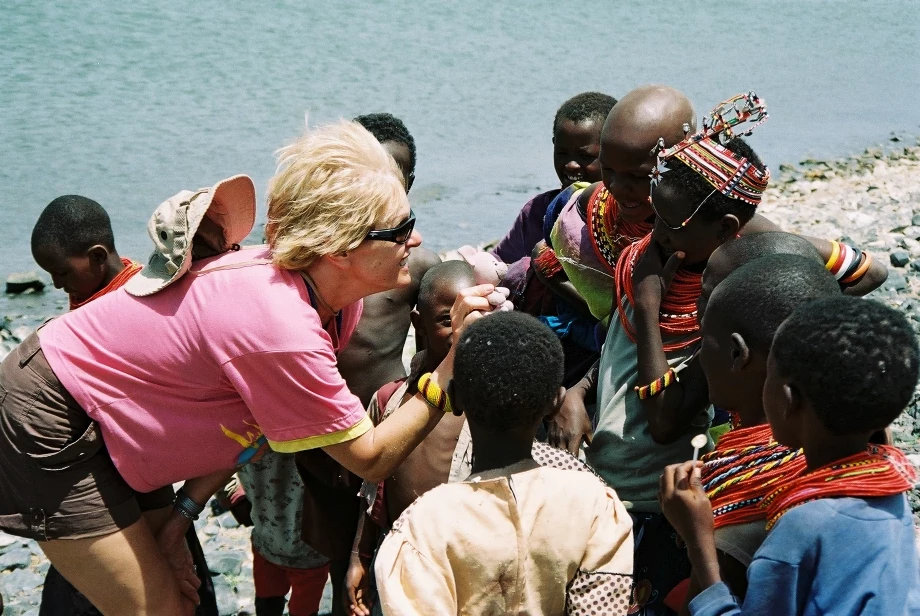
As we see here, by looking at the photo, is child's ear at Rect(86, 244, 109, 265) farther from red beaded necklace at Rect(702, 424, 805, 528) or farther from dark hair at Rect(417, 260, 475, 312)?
red beaded necklace at Rect(702, 424, 805, 528)

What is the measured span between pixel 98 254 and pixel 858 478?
10.9 feet

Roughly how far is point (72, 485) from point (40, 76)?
13893mm

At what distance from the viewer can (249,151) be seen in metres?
13.6

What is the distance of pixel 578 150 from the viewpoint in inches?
175

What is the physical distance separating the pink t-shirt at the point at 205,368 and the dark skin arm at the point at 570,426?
27.2 inches

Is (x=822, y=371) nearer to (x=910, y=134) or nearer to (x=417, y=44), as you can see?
(x=910, y=134)

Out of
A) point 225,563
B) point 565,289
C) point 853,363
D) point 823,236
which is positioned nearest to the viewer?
point 853,363

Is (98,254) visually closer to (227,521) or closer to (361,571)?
(227,521)

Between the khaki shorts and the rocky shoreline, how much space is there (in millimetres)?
1606

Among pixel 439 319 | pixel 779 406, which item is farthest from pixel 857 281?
pixel 439 319

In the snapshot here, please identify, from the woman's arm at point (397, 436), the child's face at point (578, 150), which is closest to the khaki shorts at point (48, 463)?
the woman's arm at point (397, 436)

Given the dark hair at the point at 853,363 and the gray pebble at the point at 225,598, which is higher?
the dark hair at the point at 853,363

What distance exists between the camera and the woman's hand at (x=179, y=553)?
10.7 feet

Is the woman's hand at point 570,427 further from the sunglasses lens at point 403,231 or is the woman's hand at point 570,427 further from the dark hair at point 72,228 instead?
the dark hair at point 72,228
